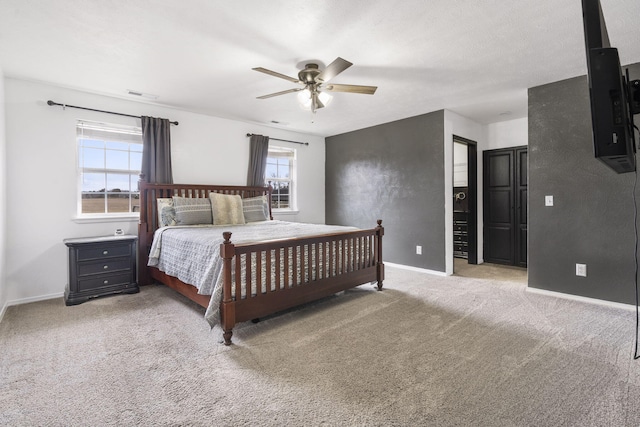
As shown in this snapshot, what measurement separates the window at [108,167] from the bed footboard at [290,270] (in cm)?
252

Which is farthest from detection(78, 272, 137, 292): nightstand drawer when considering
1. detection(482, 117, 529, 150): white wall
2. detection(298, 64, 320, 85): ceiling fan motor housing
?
detection(482, 117, 529, 150): white wall

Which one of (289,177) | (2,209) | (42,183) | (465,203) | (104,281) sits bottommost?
(104,281)

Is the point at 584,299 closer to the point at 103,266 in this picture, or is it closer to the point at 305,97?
the point at 305,97

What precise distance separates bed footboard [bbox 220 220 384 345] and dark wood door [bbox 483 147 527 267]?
8.80ft

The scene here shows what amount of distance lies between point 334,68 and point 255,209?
102 inches

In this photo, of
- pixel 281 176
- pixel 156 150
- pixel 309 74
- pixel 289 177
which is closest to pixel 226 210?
pixel 156 150

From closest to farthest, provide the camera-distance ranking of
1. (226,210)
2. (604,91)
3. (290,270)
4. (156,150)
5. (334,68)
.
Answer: (604,91), (334,68), (290,270), (156,150), (226,210)

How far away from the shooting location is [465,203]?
5.63 m

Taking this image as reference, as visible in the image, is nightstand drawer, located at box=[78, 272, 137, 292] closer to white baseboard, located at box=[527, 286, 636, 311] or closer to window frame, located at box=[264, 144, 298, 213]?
window frame, located at box=[264, 144, 298, 213]

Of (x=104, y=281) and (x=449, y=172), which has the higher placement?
(x=449, y=172)

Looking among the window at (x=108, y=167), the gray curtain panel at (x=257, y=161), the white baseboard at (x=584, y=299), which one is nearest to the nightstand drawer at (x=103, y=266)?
the window at (x=108, y=167)

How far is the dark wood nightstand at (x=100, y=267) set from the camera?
128 inches

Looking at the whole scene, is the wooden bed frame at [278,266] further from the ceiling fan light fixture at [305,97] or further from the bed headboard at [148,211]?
the ceiling fan light fixture at [305,97]

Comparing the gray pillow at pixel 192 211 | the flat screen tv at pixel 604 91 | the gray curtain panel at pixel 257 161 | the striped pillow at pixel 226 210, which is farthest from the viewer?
the gray curtain panel at pixel 257 161
